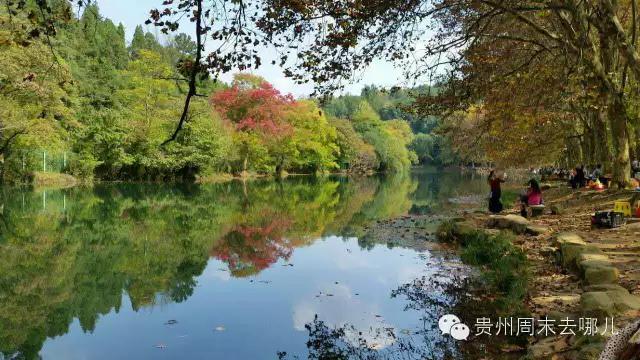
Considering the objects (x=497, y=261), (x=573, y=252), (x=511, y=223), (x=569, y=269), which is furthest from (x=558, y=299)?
(x=511, y=223)

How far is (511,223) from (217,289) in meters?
7.47

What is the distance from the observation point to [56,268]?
33.0 ft

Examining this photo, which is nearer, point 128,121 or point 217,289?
point 217,289

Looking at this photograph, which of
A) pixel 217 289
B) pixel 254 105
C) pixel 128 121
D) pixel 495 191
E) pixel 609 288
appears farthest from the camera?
pixel 254 105

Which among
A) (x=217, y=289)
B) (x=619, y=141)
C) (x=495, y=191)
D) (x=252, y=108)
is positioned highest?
(x=252, y=108)

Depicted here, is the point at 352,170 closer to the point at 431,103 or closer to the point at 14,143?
the point at 14,143

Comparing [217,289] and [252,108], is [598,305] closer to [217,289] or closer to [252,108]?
[217,289]

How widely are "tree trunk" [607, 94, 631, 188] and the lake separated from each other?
599 centimetres

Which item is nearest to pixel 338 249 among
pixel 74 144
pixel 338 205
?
pixel 338 205

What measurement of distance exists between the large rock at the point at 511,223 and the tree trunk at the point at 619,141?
4072mm

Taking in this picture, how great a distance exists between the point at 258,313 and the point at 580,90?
8427 mm

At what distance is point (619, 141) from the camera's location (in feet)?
48.3

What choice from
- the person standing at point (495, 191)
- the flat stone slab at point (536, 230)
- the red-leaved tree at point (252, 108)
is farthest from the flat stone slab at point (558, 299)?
the red-leaved tree at point (252, 108)

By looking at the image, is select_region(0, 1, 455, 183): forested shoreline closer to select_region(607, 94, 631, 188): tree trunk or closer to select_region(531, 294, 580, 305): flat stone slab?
select_region(607, 94, 631, 188): tree trunk
